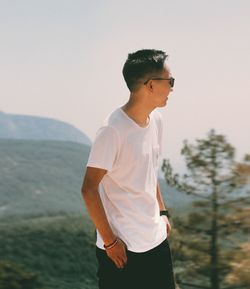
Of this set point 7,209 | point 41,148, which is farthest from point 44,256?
point 41,148

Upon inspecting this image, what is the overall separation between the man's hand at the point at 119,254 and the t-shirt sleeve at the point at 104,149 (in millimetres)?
288

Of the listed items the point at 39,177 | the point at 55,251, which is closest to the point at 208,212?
the point at 55,251

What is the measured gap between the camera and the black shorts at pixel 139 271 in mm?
1948

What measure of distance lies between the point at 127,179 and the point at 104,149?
15 centimetres

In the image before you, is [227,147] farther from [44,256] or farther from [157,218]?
[44,256]

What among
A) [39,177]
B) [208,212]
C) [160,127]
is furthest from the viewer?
[39,177]

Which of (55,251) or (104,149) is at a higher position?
(104,149)

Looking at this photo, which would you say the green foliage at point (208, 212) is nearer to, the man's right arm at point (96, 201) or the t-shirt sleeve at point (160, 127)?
the t-shirt sleeve at point (160, 127)

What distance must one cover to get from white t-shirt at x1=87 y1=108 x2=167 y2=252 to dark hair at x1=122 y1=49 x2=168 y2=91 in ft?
0.45

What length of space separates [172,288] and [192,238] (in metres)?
7.39

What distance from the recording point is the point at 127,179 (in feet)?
6.14

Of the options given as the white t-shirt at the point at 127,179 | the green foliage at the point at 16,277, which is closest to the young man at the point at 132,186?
the white t-shirt at the point at 127,179

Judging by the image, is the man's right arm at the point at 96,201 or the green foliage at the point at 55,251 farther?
the green foliage at the point at 55,251

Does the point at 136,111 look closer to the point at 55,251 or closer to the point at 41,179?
the point at 55,251
